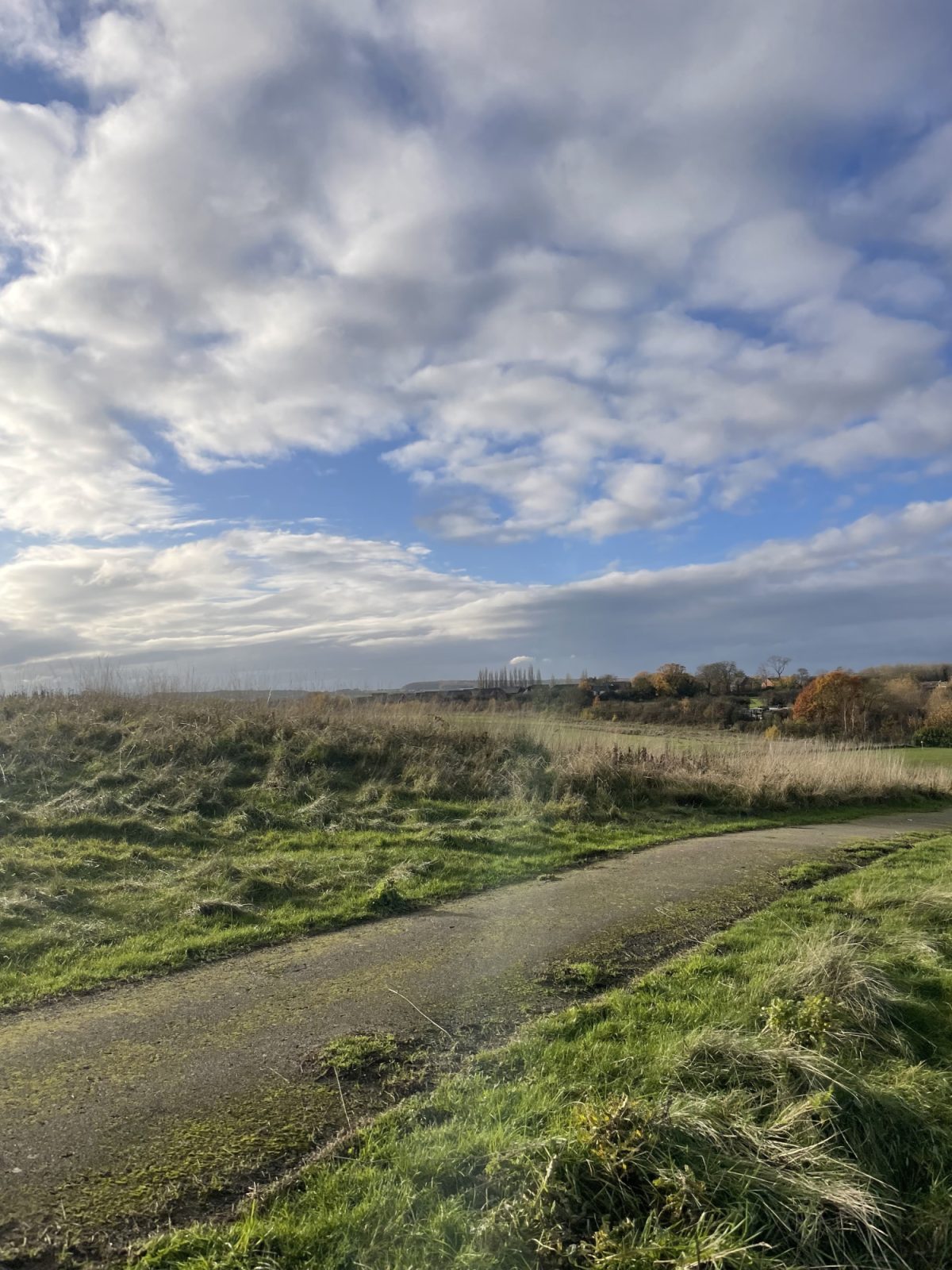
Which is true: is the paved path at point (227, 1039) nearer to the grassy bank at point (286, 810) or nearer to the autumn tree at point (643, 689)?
the grassy bank at point (286, 810)

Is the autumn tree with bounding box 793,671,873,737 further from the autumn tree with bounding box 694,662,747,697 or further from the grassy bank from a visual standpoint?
the grassy bank

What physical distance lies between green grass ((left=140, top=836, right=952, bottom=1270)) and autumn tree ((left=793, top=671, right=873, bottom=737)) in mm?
41410

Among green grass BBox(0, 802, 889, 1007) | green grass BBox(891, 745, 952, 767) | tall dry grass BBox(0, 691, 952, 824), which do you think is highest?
tall dry grass BBox(0, 691, 952, 824)

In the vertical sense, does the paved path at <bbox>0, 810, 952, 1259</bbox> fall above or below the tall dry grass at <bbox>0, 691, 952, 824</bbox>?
below

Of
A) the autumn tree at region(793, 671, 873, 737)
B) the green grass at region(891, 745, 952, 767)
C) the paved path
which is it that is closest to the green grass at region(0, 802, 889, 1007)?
the paved path

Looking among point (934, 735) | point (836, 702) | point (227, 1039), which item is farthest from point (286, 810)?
point (836, 702)

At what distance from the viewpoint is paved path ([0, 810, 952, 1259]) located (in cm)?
338

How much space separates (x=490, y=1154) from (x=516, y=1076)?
89cm

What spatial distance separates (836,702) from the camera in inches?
2021

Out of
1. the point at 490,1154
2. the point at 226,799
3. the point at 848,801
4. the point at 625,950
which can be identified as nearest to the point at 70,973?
the point at 490,1154

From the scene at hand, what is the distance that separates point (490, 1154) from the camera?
342 cm

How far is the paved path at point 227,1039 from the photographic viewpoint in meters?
3.38

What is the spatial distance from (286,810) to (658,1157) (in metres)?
10.3

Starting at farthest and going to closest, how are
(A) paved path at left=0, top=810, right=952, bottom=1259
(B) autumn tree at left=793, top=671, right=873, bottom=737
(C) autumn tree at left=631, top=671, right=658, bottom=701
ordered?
(C) autumn tree at left=631, top=671, right=658, bottom=701 → (B) autumn tree at left=793, top=671, right=873, bottom=737 → (A) paved path at left=0, top=810, right=952, bottom=1259
